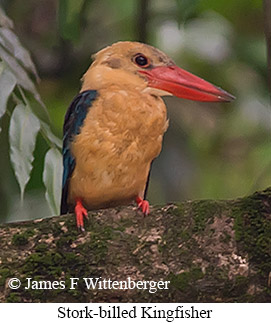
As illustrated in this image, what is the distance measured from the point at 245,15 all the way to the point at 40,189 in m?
0.78

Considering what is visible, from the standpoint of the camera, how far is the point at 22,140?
1.37 meters

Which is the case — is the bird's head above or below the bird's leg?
above

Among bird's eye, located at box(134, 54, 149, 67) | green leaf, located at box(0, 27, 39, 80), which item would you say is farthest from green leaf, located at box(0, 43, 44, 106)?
bird's eye, located at box(134, 54, 149, 67)

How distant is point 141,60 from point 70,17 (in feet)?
1.15

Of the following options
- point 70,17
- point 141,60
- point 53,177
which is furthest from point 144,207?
point 70,17

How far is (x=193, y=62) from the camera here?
1741mm

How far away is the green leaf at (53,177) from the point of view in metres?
1.43

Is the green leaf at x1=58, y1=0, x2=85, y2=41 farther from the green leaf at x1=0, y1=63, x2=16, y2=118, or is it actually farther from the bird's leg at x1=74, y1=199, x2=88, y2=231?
the bird's leg at x1=74, y1=199, x2=88, y2=231

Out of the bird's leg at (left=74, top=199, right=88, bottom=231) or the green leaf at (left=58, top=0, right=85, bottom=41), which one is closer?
the bird's leg at (left=74, top=199, right=88, bottom=231)

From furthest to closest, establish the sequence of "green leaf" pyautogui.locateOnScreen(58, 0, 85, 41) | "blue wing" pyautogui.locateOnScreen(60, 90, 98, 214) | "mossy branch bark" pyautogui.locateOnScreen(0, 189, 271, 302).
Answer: "green leaf" pyautogui.locateOnScreen(58, 0, 85, 41)
"blue wing" pyautogui.locateOnScreen(60, 90, 98, 214)
"mossy branch bark" pyautogui.locateOnScreen(0, 189, 271, 302)

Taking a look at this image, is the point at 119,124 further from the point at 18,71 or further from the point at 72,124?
the point at 18,71

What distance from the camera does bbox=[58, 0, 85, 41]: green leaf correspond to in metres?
1.69

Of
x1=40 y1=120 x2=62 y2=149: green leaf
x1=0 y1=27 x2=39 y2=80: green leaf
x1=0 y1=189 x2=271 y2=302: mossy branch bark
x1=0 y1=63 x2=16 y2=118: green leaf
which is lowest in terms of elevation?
x1=0 y1=189 x2=271 y2=302: mossy branch bark

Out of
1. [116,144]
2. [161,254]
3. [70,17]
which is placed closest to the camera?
[161,254]
